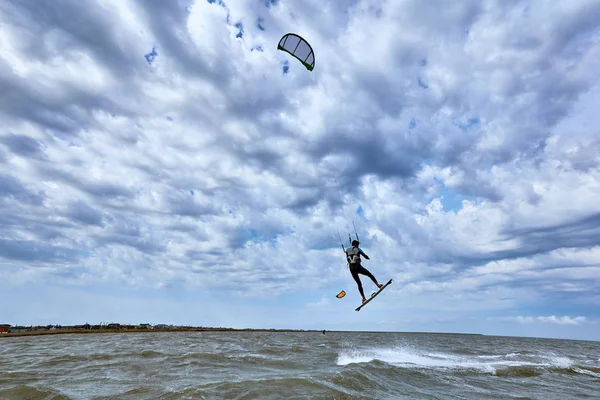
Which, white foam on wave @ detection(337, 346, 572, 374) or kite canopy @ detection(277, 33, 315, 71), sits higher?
kite canopy @ detection(277, 33, 315, 71)

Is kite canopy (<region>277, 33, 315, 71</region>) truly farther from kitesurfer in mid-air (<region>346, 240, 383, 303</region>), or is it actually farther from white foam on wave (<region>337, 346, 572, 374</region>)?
white foam on wave (<region>337, 346, 572, 374</region>)

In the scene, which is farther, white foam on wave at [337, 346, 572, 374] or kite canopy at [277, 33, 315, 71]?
white foam on wave at [337, 346, 572, 374]

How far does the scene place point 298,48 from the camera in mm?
19906

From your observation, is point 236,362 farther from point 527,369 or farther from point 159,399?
point 527,369

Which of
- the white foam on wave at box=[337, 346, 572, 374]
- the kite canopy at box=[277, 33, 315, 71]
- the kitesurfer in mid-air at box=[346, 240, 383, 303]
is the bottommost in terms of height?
the white foam on wave at box=[337, 346, 572, 374]

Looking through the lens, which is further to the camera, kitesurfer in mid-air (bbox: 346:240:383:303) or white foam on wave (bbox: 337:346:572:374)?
white foam on wave (bbox: 337:346:572:374)

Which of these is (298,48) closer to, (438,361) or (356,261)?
(356,261)

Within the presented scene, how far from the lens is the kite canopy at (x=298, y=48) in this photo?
19438 mm

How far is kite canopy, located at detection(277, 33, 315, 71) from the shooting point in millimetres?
19438

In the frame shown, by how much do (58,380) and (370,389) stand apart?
39.9 ft

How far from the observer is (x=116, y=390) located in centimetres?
1196

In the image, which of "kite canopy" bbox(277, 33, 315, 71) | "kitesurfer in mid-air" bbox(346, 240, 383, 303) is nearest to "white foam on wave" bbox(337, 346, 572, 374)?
"kitesurfer in mid-air" bbox(346, 240, 383, 303)

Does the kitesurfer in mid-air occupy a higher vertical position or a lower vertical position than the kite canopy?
lower

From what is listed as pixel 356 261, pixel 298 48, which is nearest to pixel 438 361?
pixel 356 261
